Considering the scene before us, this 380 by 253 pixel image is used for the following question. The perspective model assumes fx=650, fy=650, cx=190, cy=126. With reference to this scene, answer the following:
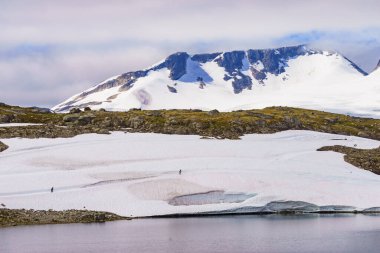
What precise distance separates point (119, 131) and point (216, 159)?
1266 inches

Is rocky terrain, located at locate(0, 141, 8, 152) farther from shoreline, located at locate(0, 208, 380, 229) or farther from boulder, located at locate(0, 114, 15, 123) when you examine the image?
shoreline, located at locate(0, 208, 380, 229)

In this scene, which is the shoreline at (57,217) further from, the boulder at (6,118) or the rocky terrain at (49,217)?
the boulder at (6,118)

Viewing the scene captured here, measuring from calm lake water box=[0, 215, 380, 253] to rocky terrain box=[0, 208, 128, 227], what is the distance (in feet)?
9.74

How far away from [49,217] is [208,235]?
26287 mm

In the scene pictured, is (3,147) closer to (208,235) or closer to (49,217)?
(49,217)

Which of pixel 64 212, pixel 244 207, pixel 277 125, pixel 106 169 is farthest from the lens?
pixel 277 125

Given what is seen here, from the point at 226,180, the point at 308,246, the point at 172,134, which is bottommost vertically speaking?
the point at 308,246

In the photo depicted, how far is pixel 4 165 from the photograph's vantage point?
10969cm

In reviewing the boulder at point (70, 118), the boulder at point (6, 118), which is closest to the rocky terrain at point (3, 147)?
the boulder at point (6, 118)

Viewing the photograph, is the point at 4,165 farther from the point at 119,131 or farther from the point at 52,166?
the point at 119,131

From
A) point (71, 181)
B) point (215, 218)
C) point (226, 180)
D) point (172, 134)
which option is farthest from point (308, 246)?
point (172, 134)

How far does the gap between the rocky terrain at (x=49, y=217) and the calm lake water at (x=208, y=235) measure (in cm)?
297

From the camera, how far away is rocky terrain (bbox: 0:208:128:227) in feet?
286

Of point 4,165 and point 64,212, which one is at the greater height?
point 4,165
